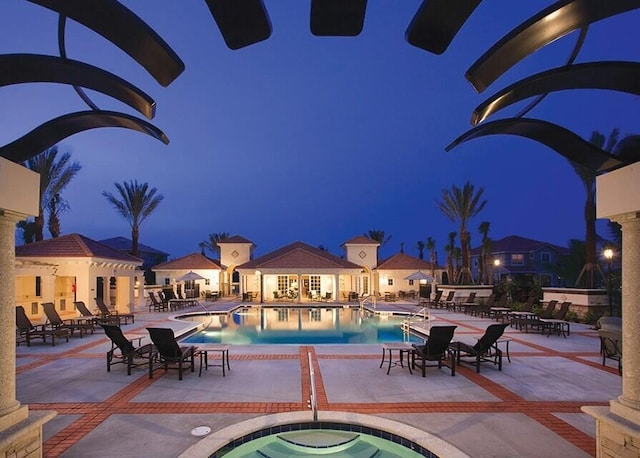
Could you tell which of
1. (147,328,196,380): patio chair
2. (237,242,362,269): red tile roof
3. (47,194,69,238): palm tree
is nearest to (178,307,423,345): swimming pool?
(237,242,362,269): red tile roof

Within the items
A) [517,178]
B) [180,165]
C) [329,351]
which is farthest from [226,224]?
[329,351]

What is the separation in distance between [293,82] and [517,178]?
101 metres

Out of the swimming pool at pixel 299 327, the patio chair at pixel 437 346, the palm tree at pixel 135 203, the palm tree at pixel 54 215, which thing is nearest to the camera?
the patio chair at pixel 437 346

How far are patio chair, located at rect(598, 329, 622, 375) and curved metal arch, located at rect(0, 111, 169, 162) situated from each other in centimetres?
1016

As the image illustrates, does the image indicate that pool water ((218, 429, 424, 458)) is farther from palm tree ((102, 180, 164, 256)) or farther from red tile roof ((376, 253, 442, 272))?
red tile roof ((376, 253, 442, 272))

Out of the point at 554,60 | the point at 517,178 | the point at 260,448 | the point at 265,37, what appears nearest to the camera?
the point at 265,37

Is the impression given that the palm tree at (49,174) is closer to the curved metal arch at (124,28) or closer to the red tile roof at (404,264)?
the red tile roof at (404,264)

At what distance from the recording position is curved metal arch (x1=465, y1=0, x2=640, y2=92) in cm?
288

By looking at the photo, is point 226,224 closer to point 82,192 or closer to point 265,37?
point 82,192

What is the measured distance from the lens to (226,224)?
19662cm

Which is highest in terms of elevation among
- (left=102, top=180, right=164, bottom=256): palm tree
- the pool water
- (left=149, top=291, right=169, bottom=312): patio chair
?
(left=102, top=180, right=164, bottom=256): palm tree

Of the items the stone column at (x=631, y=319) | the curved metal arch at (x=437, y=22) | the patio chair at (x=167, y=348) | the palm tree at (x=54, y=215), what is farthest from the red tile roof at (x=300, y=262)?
the curved metal arch at (x=437, y=22)

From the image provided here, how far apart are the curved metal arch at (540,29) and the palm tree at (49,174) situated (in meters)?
28.3

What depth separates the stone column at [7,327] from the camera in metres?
4.27
